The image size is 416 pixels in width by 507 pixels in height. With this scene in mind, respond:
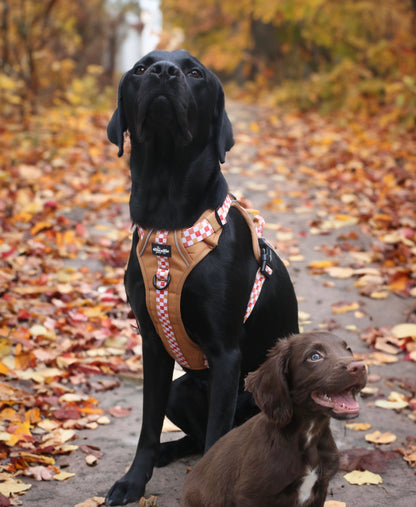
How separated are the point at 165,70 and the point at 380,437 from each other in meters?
2.37

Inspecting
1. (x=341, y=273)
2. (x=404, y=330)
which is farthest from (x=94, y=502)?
(x=341, y=273)

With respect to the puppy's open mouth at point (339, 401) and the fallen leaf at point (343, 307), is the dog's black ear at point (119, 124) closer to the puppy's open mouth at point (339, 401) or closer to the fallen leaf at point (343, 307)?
the puppy's open mouth at point (339, 401)

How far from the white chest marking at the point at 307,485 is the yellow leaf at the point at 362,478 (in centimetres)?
93

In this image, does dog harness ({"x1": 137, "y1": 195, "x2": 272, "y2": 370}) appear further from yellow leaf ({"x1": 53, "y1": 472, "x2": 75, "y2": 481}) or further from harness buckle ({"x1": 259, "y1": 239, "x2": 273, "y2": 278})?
yellow leaf ({"x1": 53, "y1": 472, "x2": 75, "y2": 481})

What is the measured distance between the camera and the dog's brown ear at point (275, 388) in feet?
8.16

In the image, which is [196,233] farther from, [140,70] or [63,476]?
[63,476]

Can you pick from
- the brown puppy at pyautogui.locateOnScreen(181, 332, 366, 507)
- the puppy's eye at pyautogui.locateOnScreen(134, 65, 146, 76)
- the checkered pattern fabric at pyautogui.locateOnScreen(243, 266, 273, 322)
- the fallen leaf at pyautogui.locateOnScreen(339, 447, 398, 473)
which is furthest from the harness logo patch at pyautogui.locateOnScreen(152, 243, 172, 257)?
the fallen leaf at pyautogui.locateOnScreen(339, 447, 398, 473)

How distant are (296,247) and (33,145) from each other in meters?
4.95

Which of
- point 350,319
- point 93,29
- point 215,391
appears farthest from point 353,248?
point 93,29

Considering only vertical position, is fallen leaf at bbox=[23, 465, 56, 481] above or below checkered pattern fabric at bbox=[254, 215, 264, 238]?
below

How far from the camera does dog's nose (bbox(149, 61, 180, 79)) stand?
2922mm

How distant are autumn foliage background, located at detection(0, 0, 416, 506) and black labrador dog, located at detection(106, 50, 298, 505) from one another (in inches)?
37.7

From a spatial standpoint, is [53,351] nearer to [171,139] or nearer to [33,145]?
[171,139]

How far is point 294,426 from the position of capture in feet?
8.34
